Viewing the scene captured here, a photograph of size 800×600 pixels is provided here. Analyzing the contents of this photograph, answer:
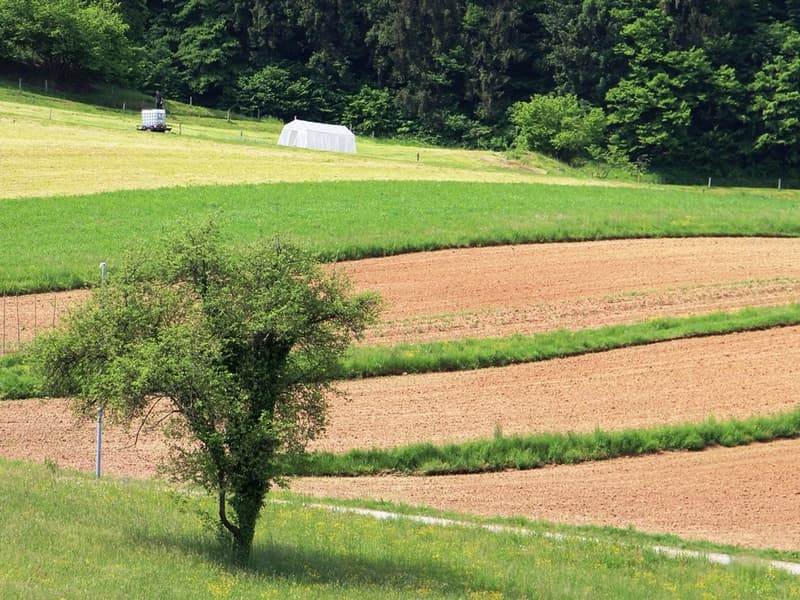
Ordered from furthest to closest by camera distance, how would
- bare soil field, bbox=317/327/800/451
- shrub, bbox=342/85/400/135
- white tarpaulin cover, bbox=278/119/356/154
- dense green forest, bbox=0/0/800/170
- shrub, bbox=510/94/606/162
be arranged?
shrub, bbox=342/85/400/135 → dense green forest, bbox=0/0/800/170 → shrub, bbox=510/94/606/162 → white tarpaulin cover, bbox=278/119/356/154 → bare soil field, bbox=317/327/800/451

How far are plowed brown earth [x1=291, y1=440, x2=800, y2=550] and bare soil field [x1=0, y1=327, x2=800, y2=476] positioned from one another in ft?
6.78

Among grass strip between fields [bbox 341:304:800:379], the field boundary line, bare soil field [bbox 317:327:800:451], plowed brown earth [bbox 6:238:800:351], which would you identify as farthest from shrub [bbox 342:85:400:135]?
the field boundary line

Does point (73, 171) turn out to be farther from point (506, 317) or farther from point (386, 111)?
point (386, 111)

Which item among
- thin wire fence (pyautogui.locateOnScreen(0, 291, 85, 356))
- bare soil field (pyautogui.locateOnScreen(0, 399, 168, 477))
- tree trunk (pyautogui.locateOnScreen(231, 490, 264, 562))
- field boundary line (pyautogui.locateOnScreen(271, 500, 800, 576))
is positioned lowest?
bare soil field (pyautogui.locateOnScreen(0, 399, 168, 477))

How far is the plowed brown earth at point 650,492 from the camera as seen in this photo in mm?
27562

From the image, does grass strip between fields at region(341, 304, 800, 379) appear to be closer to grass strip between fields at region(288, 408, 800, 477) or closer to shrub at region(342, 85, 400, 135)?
grass strip between fields at region(288, 408, 800, 477)

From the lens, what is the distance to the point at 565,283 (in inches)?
1848

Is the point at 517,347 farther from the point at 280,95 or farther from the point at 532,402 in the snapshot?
the point at 280,95

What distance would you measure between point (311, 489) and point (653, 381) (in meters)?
11.2

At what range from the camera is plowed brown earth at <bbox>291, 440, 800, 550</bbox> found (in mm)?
27562

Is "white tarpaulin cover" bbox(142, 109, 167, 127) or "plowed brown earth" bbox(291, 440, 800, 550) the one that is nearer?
"plowed brown earth" bbox(291, 440, 800, 550)

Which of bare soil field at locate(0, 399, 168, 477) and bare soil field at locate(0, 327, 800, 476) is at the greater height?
bare soil field at locate(0, 327, 800, 476)

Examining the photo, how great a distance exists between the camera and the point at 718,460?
103 ft

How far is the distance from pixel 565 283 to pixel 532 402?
1217 cm
